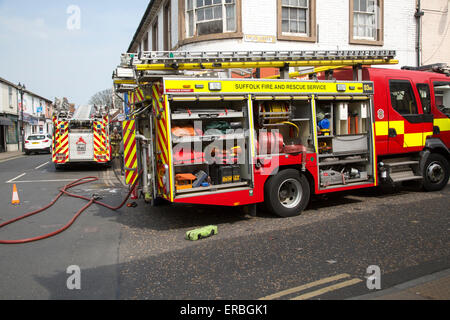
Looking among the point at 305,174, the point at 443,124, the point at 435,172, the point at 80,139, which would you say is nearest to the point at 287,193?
the point at 305,174

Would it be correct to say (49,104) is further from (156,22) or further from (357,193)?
(357,193)

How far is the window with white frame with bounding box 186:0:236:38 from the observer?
43.4 feet

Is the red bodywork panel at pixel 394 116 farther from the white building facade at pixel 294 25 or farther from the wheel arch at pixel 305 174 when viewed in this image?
the white building facade at pixel 294 25

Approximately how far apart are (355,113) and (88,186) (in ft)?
26.7

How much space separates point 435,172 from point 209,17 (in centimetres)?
912

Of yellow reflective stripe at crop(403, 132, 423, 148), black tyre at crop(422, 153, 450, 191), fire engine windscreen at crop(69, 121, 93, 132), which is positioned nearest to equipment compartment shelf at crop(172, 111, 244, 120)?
yellow reflective stripe at crop(403, 132, 423, 148)

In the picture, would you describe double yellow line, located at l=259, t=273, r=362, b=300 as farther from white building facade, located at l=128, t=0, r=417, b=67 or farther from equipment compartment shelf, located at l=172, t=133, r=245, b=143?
white building facade, located at l=128, t=0, r=417, b=67

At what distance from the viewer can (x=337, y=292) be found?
3.83m

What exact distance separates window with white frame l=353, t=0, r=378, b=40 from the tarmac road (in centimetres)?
901

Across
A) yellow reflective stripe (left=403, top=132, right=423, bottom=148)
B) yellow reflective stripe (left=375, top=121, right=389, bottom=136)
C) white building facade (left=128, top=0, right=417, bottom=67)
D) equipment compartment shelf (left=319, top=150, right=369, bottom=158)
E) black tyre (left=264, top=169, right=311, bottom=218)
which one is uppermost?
white building facade (left=128, top=0, right=417, bottom=67)

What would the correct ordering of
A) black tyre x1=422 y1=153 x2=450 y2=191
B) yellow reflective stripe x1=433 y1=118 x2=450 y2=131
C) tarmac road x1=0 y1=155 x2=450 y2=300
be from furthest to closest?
yellow reflective stripe x1=433 y1=118 x2=450 y2=131
black tyre x1=422 y1=153 x2=450 y2=191
tarmac road x1=0 y1=155 x2=450 y2=300

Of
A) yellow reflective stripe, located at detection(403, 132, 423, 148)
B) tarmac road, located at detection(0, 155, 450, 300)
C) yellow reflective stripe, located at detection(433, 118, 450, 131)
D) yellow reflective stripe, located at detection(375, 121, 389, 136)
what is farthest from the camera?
yellow reflective stripe, located at detection(433, 118, 450, 131)

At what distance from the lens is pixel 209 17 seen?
13.5m
